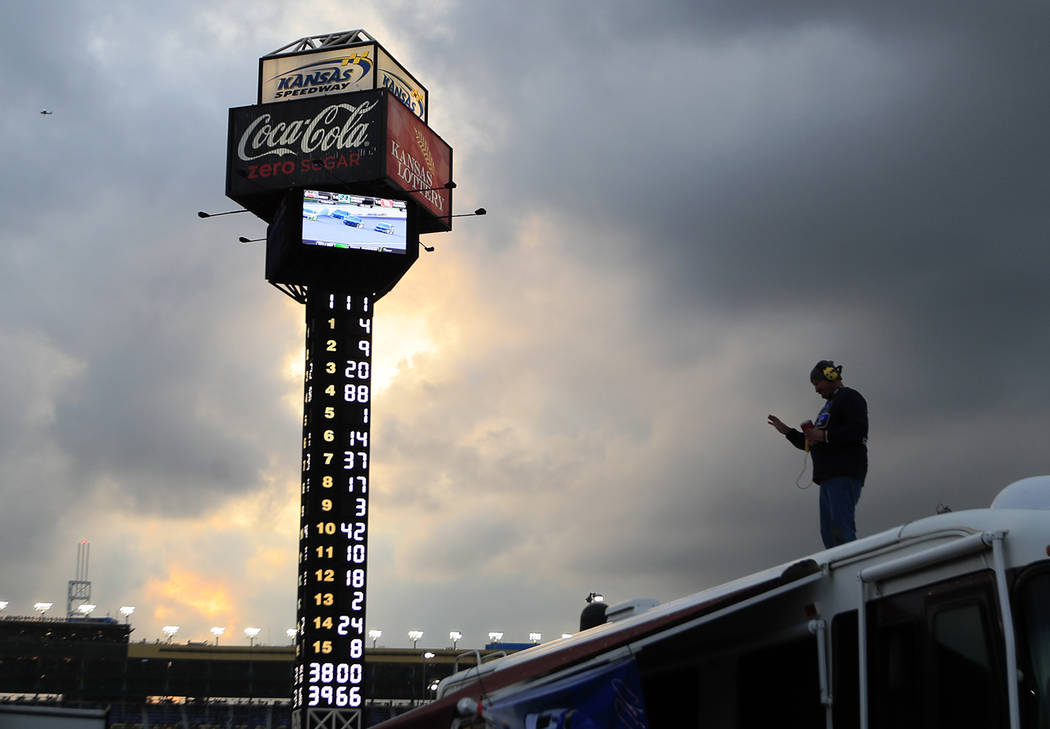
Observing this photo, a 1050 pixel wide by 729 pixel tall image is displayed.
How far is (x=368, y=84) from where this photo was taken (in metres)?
47.0

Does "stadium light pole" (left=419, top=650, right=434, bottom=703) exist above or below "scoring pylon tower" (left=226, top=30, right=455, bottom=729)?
below

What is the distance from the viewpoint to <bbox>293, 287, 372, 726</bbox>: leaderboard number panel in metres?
39.6

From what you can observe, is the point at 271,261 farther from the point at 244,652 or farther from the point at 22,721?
the point at 244,652

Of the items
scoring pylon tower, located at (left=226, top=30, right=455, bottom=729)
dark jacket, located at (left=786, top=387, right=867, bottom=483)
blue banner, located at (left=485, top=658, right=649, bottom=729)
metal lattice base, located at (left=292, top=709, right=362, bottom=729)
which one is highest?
scoring pylon tower, located at (left=226, top=30, right=455, bottom=729)

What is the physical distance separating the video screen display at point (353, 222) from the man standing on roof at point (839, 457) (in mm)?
35686

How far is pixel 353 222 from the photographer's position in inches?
1763

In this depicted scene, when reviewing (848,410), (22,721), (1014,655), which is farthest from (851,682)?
(22,721)

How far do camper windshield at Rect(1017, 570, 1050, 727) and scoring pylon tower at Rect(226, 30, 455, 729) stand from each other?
116 feet

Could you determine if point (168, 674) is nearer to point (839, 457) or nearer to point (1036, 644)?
point (839, 457)

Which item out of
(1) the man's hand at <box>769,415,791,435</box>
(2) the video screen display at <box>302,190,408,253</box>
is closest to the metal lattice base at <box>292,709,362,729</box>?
(2) the video screen display at <box>302,190,408,253</box>

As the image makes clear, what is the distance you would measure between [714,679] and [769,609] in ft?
2.37

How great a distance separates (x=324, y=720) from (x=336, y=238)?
16.6 meters

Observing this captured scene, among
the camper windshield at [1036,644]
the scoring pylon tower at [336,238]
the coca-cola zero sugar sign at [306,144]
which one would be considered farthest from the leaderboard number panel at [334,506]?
the camper windshield at [1036,644]

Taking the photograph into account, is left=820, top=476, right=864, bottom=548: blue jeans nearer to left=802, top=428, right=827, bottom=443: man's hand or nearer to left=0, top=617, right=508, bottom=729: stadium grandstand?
left=802, top=428, right=827, bottom=443: man's hand
